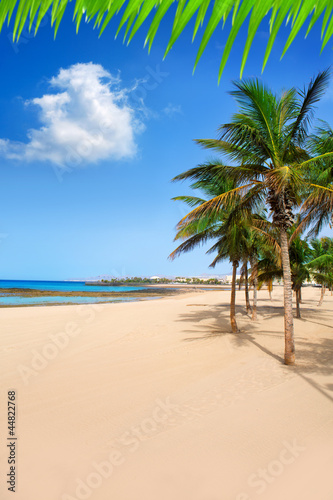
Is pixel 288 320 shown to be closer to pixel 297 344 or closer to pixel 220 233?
pixel 297 344

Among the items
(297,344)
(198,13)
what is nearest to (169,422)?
(198,13)

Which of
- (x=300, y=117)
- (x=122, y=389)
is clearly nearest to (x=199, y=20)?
(x=122, y=389)

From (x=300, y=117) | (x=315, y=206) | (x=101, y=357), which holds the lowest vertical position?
(x=101, y=357)

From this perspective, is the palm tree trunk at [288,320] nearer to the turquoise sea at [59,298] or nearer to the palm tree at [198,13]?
the palm tree at [198,13]

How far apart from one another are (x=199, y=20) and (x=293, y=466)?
426cm

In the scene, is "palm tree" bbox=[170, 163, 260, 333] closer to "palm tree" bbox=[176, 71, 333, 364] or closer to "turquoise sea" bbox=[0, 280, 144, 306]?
"palm tree" bbox=[176, 71, 333, 364]


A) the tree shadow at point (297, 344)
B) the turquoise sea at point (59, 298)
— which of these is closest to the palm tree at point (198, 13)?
the tree shadow at point (297, 344)

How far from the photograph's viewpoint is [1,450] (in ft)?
11.5

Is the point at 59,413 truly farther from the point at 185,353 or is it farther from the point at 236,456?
the point at 185,353

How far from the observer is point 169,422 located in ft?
13.7

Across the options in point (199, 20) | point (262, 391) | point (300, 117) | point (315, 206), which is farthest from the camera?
point (315, 206)

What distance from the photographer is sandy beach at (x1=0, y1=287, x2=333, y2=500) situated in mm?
2951

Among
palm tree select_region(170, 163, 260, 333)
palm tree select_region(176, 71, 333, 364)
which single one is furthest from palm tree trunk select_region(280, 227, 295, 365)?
palm tree select_region(170, 163, 260, 333)

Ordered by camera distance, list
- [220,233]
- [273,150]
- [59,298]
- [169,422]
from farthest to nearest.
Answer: [59,298] < [220,233] < [273,150] < [169,422]
